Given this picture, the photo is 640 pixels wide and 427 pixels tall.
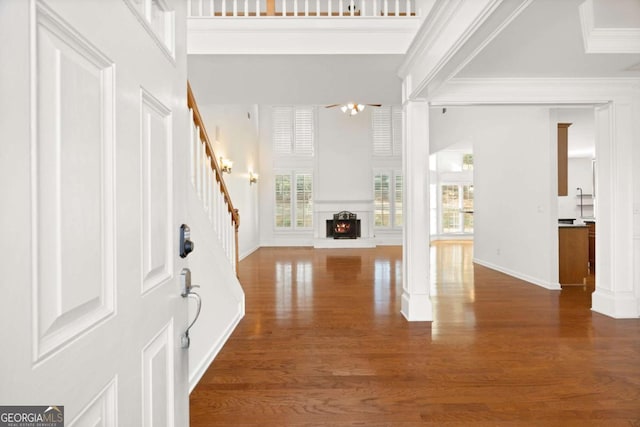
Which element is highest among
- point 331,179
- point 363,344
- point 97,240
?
point 331,179

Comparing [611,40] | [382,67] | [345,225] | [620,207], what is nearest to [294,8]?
[382,67]

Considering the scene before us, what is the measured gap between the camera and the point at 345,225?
10.7 meters

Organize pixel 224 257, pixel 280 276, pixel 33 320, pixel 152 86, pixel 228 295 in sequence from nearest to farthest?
pixel 33 320 < pixel 152 86 < pixel 224 257 < pixel 228 295 < pixel 280 276

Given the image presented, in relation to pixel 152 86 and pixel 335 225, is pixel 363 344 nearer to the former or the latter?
pixel 152 86

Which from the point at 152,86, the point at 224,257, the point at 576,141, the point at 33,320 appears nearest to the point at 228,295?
the point at 224,257

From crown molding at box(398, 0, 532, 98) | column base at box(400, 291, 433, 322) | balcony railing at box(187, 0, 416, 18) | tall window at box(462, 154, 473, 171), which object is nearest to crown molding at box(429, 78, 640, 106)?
crown molding at box(398, 0, 532, 98)

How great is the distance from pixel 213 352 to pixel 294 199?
839 centimetres

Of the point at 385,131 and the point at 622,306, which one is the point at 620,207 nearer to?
the point at 622,306

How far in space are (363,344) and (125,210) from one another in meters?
2.63

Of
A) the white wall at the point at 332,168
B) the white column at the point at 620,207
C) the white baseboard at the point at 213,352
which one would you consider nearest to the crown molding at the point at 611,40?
the white column at the point at 620,207

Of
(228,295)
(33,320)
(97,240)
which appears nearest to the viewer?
(33,320)

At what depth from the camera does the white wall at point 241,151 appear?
245 inches

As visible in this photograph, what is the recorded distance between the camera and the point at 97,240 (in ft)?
2.22

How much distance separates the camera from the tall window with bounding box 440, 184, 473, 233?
11.8 meters
